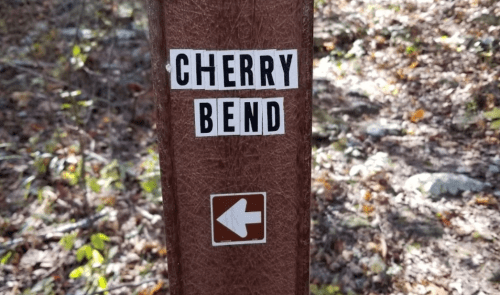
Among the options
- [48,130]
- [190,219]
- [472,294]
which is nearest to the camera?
[190,219]

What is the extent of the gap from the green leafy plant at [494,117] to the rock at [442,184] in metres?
0.79

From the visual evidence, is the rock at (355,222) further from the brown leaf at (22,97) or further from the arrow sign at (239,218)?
the brown leaf at (22,97)

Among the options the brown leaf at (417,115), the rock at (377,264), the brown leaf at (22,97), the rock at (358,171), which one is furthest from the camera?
the brown leaf at (22,97)

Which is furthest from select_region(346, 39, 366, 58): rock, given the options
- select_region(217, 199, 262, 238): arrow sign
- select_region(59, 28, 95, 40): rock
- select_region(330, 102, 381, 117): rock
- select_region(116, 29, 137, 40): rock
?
select_region(217, 199, 262, 238): arrow sign

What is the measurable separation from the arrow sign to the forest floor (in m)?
1.23

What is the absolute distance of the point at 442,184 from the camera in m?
3.26

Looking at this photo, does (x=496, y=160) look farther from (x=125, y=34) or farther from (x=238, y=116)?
(x=125, y=34)

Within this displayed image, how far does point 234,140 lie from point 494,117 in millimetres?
3458

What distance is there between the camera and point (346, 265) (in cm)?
274

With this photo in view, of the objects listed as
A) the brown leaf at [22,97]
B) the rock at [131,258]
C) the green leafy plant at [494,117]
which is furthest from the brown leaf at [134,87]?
the green leafy plant at [494,117]

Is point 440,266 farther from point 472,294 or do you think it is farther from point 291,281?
point 291,281

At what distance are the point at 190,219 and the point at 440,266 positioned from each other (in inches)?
78.0

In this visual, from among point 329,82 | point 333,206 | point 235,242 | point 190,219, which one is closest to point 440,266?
point 333,206

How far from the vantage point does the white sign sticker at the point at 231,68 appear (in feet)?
4.55
